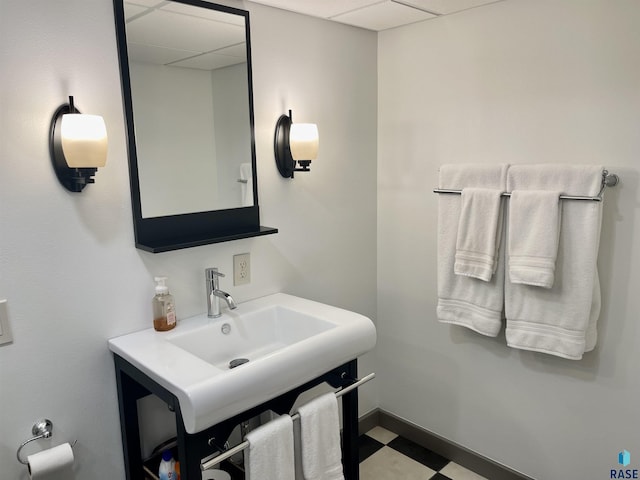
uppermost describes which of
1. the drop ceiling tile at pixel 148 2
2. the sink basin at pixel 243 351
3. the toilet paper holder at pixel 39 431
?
the drop ceiling tile at pixel 148 2

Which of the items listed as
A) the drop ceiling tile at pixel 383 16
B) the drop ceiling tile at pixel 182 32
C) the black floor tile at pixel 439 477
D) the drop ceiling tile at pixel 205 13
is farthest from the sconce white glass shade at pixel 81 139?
the black floor tile at pixel 439 477

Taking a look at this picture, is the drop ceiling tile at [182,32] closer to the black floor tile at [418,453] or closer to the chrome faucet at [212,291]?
the chrome faucet at [212,291]

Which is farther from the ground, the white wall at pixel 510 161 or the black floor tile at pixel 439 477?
the white wall at pixel 510 161

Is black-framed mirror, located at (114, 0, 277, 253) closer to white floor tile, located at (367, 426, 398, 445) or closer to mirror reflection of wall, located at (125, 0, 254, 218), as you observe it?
mirror reflection of wall, located at (125, 0, 254, 218)

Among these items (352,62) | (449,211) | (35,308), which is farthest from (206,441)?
(352,62)

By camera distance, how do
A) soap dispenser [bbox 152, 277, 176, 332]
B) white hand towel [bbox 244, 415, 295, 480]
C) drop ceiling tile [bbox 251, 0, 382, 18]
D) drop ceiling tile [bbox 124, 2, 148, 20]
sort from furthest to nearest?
drop ceiling tile [bbox 251, 0, 382, 18] < soap dispenser [bbox 152, 277, 176, 332] < drop ceiling tile [bbox 124, 2, 148, 20] < white hand towel [bbox 244, 415, 295, 480]

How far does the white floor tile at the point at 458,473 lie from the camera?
2.15m

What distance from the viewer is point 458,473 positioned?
219cm

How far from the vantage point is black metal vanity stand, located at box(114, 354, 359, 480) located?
50.4 inches

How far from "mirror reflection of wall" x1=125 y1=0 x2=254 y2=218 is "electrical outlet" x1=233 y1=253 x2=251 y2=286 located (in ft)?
0.68

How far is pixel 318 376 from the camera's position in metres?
1.54

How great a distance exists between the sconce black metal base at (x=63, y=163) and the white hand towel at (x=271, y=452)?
87 cm

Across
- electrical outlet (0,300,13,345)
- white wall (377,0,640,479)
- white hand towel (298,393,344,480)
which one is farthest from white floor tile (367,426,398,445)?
electrical outlet (0,300,13,345)

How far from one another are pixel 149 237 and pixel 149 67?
0.55 metres
